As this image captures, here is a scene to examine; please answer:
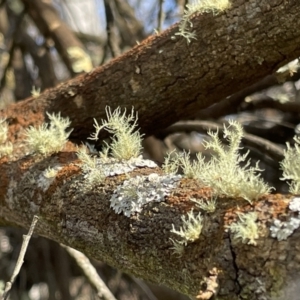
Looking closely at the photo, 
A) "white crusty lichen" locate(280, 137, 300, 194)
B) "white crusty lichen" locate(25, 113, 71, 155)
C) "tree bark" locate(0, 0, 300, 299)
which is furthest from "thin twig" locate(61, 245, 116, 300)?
"white crusty lichen" locate(280, 137, 300, 194)

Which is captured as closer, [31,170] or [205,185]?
[205,185]

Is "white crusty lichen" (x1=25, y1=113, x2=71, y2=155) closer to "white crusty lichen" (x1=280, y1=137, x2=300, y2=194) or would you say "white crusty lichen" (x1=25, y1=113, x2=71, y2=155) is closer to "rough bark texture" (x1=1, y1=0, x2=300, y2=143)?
"rough bark texture" (x1=1, y1=0, x2=300, y2=143)

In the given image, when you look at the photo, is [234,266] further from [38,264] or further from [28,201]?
[38,264]

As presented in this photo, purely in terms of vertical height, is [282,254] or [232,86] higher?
[232,86]

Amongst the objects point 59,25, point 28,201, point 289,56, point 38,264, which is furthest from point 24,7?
point 289,56

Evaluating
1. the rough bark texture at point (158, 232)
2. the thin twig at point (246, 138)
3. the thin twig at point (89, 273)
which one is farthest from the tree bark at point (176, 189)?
the thin twig at point (246, 138)

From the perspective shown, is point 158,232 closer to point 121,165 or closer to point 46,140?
point 121,165

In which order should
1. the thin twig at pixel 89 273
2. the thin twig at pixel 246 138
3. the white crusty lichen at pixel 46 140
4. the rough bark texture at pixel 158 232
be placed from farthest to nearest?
1. the thin twig at pixel 246 138
2. the thin twig at pixel 89 273
3. the white crusty lichen at pixel 46 140
4. the rough bark texture at pixel 158 232

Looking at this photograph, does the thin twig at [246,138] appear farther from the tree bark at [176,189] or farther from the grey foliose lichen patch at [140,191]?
the grey foliose lichen patch at [140,191]
